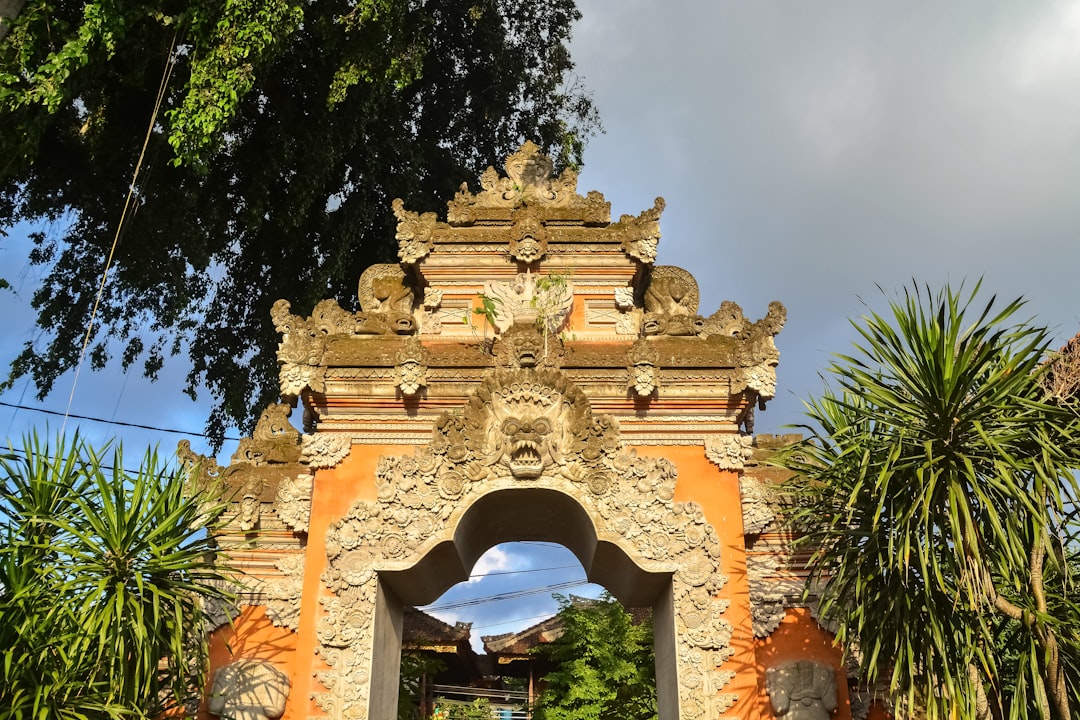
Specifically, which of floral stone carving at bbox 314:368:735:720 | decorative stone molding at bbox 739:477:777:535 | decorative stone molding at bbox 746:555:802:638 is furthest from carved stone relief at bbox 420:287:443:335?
decorative stone molding at bbox 746:555:802:638

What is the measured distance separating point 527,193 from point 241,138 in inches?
272

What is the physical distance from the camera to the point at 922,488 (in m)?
7.41

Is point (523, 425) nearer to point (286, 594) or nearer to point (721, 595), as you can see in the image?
point (721, 595)

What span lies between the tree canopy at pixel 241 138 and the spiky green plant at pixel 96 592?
17.4 feet

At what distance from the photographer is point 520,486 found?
31.8ft

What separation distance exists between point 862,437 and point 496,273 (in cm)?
Answer: 527

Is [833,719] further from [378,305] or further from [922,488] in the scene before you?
[378,305]

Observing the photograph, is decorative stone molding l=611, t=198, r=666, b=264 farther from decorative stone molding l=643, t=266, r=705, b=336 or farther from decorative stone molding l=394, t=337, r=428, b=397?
decorative stone molding l=394, t=337, r=428, b=397

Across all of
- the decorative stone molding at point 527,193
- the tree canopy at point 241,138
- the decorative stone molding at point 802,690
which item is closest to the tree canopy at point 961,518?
the decorative stone molding at point 802,690

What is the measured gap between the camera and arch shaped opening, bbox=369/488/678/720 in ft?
31.2

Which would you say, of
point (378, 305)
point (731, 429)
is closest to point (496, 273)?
point (378, 305)

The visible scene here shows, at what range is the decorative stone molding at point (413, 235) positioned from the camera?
11.3 m

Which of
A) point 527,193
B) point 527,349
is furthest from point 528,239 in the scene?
point 527,349

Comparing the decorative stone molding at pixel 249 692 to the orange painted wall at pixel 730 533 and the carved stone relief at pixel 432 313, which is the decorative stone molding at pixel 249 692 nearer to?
the carved stone relief at pixel 432 313
